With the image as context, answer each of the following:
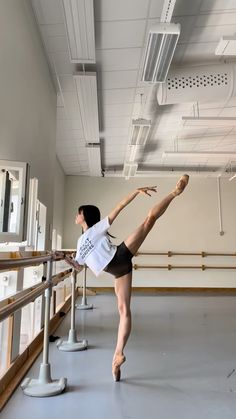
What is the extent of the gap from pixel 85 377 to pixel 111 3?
2987 mm

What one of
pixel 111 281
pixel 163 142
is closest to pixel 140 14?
pixel 163 142

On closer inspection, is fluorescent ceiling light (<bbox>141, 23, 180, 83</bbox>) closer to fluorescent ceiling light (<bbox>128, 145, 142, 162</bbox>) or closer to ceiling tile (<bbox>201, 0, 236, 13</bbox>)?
ceiling tile (<bbox>201, 0, 236, 13</bbox>)

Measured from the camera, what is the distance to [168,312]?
5203 mm

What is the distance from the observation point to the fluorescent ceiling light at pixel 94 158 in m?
6.33

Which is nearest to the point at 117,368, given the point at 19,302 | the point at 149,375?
the point at 149,375

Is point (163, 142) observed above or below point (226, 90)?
above

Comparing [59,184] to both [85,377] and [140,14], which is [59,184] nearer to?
[140,14]

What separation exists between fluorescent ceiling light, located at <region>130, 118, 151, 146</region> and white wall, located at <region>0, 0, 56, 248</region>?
1.37 m

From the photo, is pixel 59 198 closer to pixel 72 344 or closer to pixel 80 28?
pixel 72 344

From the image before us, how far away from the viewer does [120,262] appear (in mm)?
2289

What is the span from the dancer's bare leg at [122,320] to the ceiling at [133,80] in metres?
2.35

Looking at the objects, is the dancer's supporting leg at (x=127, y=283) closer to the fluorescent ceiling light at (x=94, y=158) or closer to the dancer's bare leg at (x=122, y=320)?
the dancer's bare leg at (x=122, y=320)

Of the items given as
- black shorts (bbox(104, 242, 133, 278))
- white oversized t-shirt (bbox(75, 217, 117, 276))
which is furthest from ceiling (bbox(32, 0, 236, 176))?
black shorts (bbox(104, 242, 133, 278))

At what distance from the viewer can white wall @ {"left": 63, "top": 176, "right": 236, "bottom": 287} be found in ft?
29.0
